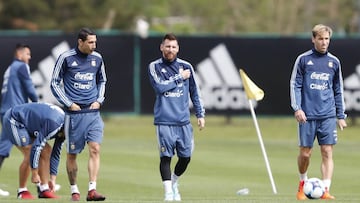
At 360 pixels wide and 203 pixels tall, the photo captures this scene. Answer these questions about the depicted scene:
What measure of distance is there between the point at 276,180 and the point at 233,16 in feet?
166

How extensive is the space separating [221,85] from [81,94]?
17.5 meters

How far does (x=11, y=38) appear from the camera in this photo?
3484cm

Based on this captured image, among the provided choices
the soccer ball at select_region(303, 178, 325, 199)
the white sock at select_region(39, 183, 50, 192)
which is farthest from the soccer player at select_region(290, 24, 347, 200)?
the white sock at select_region(39, 183, 50, 192)

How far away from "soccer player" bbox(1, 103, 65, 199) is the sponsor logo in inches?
624

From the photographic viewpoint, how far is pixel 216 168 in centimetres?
2416

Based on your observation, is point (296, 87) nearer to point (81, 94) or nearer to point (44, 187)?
point (81, 94)

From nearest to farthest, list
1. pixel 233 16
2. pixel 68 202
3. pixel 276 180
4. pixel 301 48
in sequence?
1. pixel 68 202
2. pixel 276 180
3. pixel 301 48
4. pixel 233 16

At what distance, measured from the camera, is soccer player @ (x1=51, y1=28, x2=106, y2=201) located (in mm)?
16422

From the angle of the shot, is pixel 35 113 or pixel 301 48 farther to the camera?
pixel 301 48

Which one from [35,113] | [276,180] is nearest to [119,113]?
[276,180]

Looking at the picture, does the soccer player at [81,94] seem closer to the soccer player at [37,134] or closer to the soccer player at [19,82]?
the soccer player at [37,134]

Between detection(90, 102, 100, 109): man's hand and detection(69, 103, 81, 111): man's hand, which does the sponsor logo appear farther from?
detection(69, 103, 81, 111): man's hand

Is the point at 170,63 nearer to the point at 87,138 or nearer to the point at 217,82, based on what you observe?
the point at 87,138

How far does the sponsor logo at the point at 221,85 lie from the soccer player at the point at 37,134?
15.9 m
